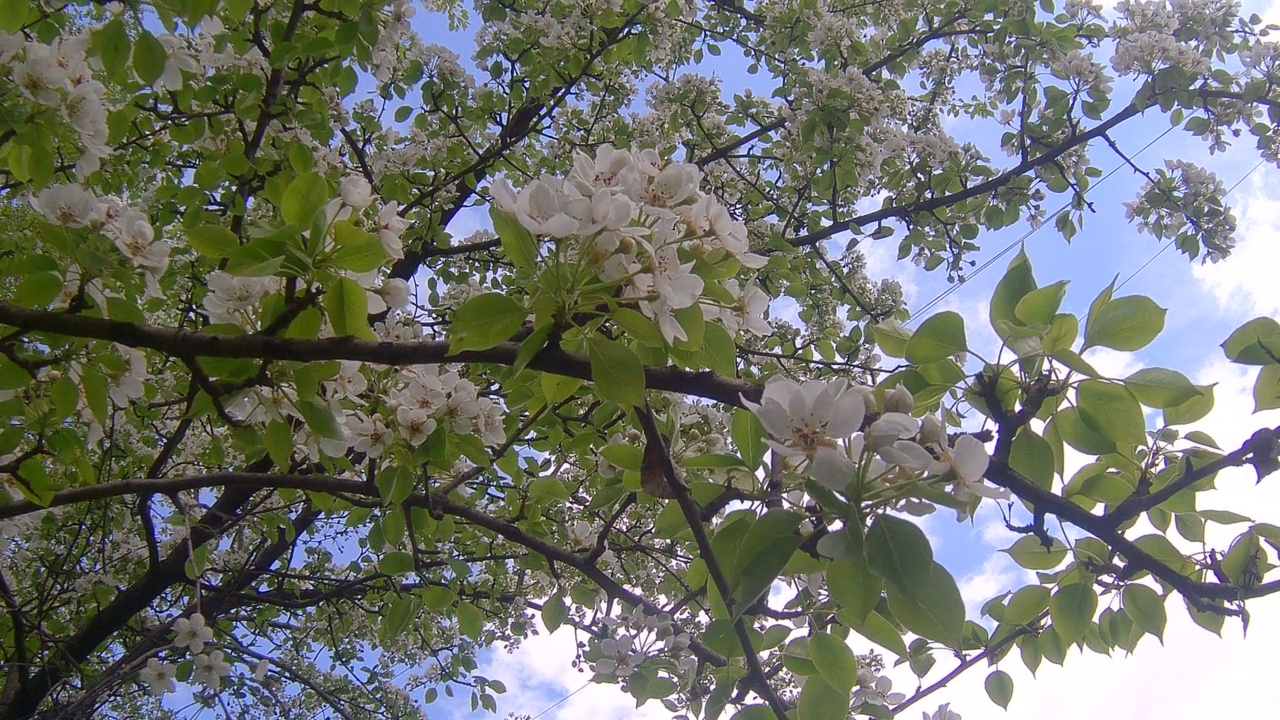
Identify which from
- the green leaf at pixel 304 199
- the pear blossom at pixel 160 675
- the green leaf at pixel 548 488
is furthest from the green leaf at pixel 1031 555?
the pear blossom at pixel 160 675

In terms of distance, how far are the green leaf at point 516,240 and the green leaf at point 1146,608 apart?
1.34 meters

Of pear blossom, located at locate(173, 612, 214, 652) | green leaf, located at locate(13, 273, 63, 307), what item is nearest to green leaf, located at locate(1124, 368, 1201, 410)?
green leaf, located at locate(13, 273, 63, 307)

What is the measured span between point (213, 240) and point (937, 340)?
1.32 metres

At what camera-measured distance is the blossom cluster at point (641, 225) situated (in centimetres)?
114

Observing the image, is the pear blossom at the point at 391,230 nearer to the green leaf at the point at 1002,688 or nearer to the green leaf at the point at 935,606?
the green leaf at the point at 935,606

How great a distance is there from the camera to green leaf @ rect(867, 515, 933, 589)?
1023 millimetres

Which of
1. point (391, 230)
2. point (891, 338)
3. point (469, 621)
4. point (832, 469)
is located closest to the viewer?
point (832, 469)

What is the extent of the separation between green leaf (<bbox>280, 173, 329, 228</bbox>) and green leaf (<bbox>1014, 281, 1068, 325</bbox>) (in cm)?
120

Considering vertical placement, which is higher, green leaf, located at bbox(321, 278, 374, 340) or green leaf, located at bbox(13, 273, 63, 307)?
green leaf, located at bbox(13, 273, 63, 307)

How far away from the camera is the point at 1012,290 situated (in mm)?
1256

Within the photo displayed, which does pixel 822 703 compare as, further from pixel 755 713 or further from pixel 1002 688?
pixel 1002 688

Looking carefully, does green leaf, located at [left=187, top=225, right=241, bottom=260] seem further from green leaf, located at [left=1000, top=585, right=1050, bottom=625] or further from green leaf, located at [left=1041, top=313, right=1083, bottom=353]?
green leaf, located at [left=1000, top=585, right=1050, bottom=625]

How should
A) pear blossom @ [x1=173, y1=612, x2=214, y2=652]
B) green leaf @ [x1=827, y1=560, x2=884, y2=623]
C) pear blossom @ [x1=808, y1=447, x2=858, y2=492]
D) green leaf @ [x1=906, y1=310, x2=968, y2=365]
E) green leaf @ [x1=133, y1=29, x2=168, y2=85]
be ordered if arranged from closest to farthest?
pear blossom @ [x1=808, y1=447, x2=858, y2=492] < green leaf @ [x1=827, y1=560, x2=884, y2=623] < green leaf @ [x1=906, y1=310, x2=968, y2=365] < green leaf @ [x1=133, y1=29, x2=168, y2=85] < pear blossom @ [x1=173, y1=612, x2=214, y2=652]

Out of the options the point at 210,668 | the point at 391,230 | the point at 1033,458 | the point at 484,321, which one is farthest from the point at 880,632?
the point at 210,668
